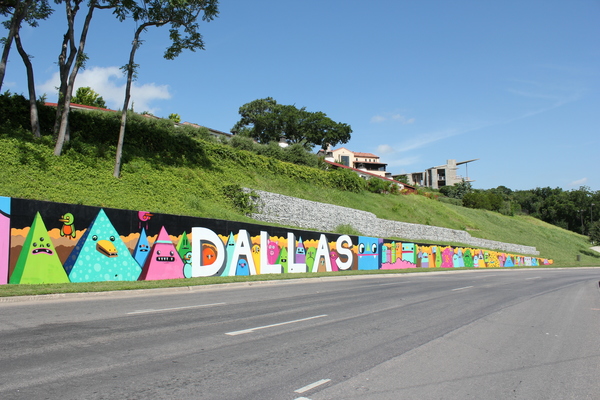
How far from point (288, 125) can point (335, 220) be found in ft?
182

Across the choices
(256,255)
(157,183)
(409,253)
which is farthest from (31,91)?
(409,253)

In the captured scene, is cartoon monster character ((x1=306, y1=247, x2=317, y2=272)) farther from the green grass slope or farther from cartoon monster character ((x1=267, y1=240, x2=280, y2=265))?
the green grass slope

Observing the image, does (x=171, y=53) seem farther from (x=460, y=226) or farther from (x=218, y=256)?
(x=460, y=226)

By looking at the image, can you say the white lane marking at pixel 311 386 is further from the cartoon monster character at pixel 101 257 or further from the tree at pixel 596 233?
the tree at pixel 596 233

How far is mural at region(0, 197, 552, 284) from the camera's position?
45.1 feet

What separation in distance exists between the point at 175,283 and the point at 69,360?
1023cm

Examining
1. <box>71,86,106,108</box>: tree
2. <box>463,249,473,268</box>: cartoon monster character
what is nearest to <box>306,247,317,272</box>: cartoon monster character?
<box>463,249,473,268</box>: cartoon monster character

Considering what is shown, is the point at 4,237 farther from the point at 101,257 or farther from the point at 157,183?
the point at 157,183

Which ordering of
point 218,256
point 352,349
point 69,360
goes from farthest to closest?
1. point 218,256
2. point 352,349
3. point 69,360

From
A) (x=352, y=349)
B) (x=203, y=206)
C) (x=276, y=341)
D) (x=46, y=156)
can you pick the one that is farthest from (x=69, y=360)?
(x=203, y=206)

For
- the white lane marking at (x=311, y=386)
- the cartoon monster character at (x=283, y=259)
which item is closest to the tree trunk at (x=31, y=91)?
the cartoon monster character at (x=283, y=259)

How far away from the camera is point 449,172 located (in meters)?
130

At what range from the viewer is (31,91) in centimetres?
2288

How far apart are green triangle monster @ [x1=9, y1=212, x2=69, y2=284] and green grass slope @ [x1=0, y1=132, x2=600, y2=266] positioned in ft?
12.4
